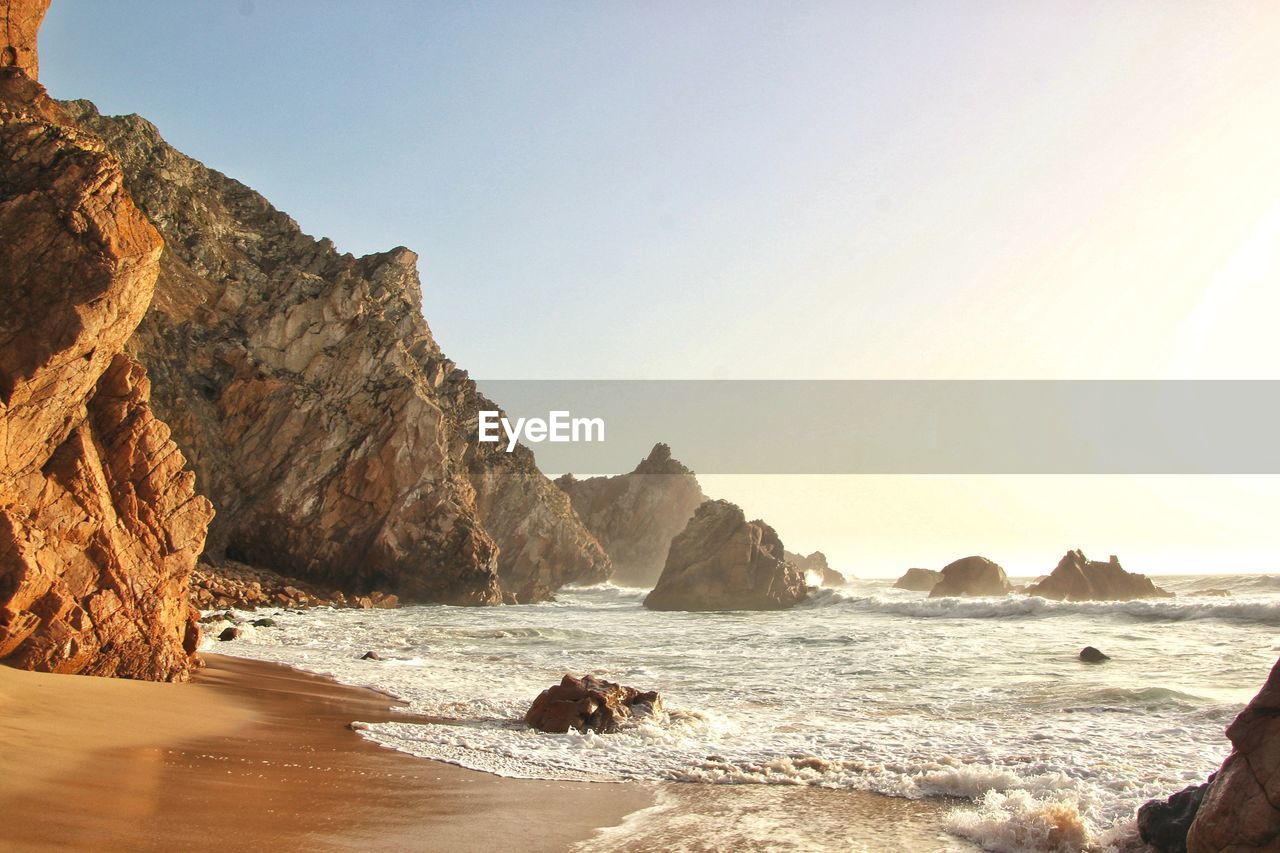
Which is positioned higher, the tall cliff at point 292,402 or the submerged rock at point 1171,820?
the tall cliff at point 292,402

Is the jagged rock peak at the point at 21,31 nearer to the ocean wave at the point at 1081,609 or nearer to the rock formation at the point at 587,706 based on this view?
the rock formation at the point at 587,706

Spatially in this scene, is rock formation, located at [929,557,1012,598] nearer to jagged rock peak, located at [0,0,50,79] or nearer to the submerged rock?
the submerged rock

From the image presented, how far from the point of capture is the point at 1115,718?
441 inches

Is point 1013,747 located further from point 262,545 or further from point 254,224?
point 254,224

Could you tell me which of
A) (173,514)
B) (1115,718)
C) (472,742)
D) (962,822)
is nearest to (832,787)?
(962,822)

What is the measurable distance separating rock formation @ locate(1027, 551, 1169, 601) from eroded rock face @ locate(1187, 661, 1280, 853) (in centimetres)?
3912

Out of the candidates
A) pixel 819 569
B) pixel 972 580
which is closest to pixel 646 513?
pixel 819 569

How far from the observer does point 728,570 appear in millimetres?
46812

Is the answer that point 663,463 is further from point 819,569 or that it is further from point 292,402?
point 292,402

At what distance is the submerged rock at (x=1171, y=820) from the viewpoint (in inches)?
213

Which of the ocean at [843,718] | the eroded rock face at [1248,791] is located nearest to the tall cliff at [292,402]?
the ocean at [843,718]

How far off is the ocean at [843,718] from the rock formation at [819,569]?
6128cm

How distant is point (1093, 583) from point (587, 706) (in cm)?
3804

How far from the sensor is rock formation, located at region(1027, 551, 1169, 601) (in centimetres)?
4022
